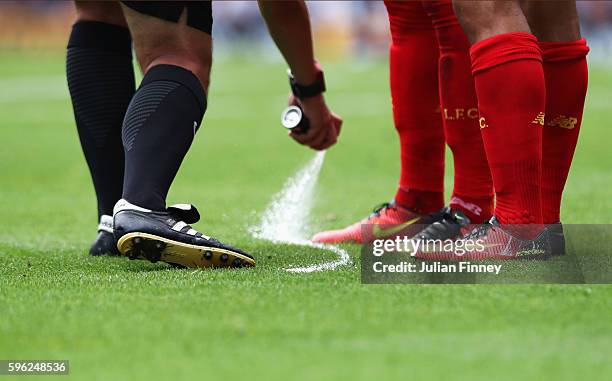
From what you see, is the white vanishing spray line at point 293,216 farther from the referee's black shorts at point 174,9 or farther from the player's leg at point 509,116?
the referee's black shorts at point 174,9

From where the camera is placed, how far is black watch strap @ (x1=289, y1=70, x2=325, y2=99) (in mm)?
3562

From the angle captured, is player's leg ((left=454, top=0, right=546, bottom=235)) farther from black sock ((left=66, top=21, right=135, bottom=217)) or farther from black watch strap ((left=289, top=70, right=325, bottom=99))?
black sock ((left=66, top=21, right=135, bottom=217))

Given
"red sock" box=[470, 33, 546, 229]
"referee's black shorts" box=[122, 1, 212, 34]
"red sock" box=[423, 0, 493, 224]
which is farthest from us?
"red sock" box=[423, 0, 493, 224]

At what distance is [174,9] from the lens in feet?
10.1

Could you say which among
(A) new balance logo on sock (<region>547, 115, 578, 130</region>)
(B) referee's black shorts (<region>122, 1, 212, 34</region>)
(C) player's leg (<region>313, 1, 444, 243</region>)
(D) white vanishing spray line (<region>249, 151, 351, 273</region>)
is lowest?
(D) white vanishing spray line (<region>249, 151, 351, 273</region>)

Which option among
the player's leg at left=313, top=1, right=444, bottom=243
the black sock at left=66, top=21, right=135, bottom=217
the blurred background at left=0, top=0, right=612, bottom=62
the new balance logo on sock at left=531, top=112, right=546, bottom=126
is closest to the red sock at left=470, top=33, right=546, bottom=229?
the new balance logo on sock at left=531, top=112, right=546, bottom=126

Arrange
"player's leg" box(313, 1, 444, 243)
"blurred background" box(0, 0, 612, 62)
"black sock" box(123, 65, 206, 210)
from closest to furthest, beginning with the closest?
"black sock" box(123, 65, 206, 210)
"player's leg" box(313, 1, 444, 243)
"blurred background" box(0, 0, 612, 62)

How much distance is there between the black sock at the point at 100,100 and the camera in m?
3.51

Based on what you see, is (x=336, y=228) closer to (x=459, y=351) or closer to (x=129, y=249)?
(x=129, y=249)

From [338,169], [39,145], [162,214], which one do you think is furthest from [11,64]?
[162,214]

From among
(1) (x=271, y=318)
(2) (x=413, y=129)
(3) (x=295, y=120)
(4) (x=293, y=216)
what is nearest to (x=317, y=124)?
(3) (x=295, y=120)

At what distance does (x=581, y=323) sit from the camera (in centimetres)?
211

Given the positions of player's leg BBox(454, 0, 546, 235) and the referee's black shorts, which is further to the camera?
the referee's black shorts

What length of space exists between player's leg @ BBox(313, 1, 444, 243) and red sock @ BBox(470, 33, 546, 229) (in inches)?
30.8
